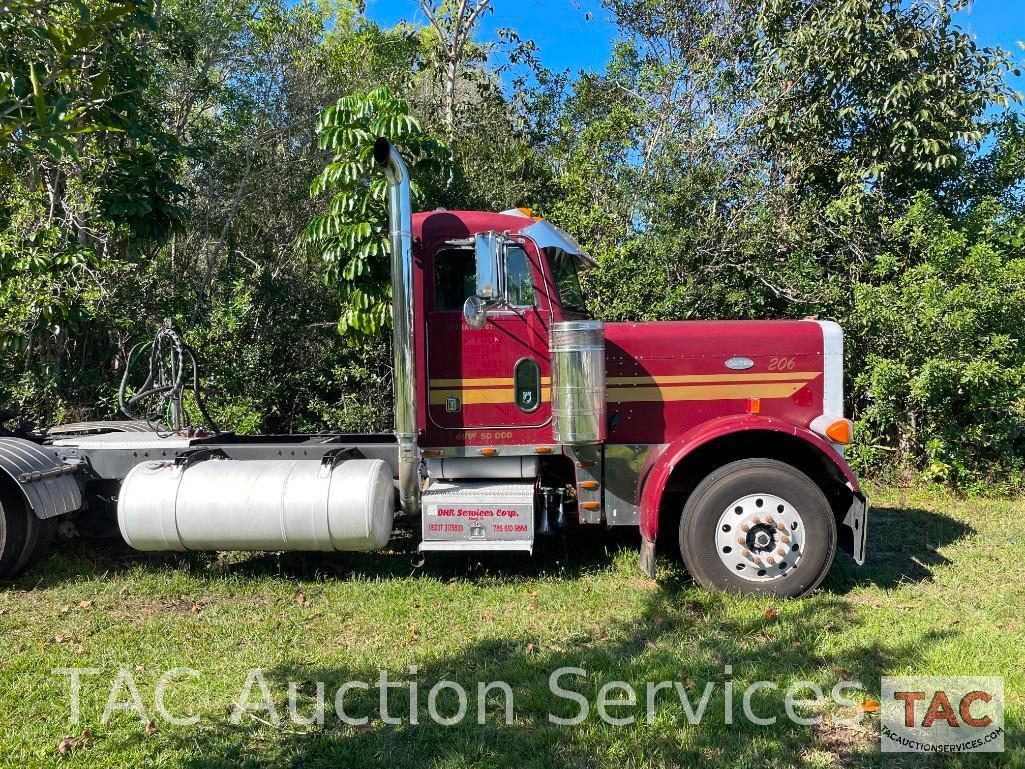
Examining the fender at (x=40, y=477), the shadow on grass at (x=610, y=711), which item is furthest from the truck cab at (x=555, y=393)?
the fender at (x=40, y=477)

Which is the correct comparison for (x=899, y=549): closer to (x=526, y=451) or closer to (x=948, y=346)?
(x=948, y=346)

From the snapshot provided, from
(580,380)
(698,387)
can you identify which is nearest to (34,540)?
(580,380)

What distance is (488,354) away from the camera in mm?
5105

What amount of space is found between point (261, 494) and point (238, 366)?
12.4 ft

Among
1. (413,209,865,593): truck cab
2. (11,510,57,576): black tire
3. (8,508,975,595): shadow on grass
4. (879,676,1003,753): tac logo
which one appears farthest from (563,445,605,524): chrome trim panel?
(11,510,57,576): black tire

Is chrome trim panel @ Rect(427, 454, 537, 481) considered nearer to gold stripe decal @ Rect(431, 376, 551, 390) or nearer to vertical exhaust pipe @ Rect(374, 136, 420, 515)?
vertical exhaust pipe @ Rect(374, 136, 420, 515)

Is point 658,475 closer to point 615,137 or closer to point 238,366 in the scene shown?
point 238,366

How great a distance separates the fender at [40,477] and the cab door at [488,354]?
2632 mm

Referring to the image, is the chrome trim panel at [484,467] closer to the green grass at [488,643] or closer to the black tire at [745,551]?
the green grass at [488,643]

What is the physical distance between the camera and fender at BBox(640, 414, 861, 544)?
4.69 m

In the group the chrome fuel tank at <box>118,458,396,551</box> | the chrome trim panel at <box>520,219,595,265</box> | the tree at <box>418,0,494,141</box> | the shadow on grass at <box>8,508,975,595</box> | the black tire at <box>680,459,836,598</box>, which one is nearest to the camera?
the black tire at <box>680,459,836,598</box>

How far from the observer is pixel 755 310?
8977mm

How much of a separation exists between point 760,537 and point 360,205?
16.4 ft

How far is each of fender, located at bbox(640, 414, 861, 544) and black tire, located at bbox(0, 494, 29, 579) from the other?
4.31m
